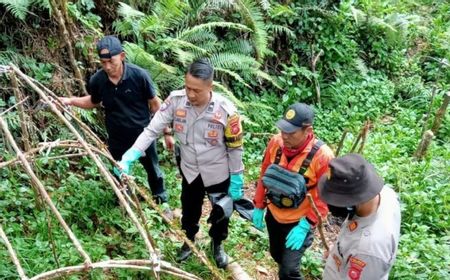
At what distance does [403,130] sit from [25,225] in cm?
547

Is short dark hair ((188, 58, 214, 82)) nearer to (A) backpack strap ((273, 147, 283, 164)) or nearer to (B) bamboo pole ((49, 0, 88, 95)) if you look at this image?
(A) backpack strap ((273, 147, 283, 164))

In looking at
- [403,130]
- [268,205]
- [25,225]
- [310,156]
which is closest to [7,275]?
[25,225]

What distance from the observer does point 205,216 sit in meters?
4.96

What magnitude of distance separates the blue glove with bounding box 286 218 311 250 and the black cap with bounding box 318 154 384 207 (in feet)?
3.10

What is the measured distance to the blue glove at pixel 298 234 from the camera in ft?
10.5

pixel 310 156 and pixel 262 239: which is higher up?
pixel 310 156

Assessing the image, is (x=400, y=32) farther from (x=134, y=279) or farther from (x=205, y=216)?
(x=134, y=279)

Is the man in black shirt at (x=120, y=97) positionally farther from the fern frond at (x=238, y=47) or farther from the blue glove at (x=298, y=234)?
the fern frond at (x=238, y=47)

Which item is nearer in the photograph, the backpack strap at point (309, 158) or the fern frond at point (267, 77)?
the backpack strap at point (309, 158)

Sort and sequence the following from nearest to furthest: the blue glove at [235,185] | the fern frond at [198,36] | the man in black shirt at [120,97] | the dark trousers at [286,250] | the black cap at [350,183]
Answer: the black cap at [350,183], the dark trousers at [286,250], the blue glove at [235,185], the man in black shirt at [120,97], the fern frond at [198,36]

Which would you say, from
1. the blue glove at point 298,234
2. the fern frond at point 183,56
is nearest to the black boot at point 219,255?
the blue glove at point 298,234

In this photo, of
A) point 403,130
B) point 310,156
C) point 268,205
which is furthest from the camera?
point 403,130

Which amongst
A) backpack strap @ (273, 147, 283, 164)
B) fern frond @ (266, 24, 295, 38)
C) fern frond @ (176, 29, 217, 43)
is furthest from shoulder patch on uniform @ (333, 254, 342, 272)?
fern frond @ (266, 24, 295, 38)

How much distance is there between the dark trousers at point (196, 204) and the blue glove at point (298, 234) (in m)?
0.64
